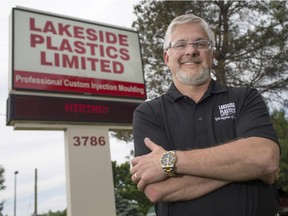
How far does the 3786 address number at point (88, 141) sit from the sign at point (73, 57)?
985 millimetres

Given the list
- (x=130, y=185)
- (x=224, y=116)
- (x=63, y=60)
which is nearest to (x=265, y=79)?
(x=63, y=60)

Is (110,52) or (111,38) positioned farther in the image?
(111,38)

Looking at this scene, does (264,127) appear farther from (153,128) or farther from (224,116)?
(153,128)

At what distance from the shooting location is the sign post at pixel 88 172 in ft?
23.6

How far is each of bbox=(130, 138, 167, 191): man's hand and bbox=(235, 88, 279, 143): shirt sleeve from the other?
459mm

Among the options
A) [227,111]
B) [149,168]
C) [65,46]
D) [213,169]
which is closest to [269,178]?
[213,169]

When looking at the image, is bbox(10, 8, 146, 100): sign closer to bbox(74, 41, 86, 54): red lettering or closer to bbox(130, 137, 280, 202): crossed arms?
bbox(74, 41, 86, 54): red lettering

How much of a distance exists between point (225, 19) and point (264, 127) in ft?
38.3

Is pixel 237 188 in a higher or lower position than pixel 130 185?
lower

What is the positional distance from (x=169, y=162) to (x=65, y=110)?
19.6 ft

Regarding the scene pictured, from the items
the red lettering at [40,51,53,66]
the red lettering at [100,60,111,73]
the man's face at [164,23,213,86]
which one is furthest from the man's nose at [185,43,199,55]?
the red lettering at [100,60,111,73]

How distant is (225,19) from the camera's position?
1300cm

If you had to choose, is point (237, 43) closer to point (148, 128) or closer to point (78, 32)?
point (78, 32)

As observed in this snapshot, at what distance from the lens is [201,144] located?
2.00 meters
